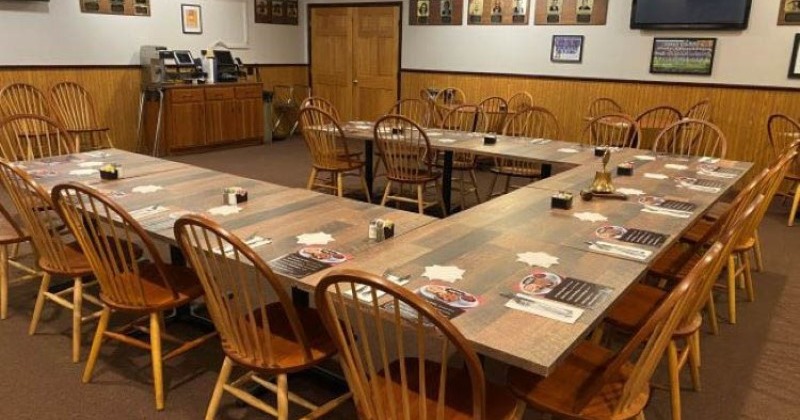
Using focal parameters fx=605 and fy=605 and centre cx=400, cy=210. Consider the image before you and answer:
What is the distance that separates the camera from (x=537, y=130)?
6906 millimetres

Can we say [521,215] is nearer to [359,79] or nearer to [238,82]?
[238,82]

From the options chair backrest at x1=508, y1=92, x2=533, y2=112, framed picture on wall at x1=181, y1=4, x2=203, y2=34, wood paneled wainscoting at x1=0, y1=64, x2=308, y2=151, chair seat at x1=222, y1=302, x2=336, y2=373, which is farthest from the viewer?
framed picture on wall at x1=181, y1=4, x2=203, y2=34

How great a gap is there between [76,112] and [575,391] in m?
5.94

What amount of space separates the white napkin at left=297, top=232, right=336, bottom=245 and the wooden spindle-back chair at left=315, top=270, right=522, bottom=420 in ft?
1.40

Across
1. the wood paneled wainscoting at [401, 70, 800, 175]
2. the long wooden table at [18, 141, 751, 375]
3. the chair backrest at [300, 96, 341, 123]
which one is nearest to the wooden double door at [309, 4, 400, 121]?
the wood paneled wainscoting at [401, 70, 800, 175]

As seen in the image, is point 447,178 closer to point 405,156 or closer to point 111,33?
point 405,156

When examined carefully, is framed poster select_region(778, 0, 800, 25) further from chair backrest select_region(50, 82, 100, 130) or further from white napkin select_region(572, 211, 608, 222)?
chair backrest select_region(50, 82, 100, 130)

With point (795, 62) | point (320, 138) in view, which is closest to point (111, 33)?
point (320, 138)

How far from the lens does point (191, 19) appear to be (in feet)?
24.1

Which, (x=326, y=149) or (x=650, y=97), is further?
(x=650, y=97)

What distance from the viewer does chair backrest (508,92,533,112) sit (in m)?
6.90

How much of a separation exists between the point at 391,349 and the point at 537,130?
4735mm

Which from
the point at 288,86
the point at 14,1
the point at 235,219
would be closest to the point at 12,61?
the point at 14,1

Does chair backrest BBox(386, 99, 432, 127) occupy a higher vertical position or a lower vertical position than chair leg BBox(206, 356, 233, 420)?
higher
